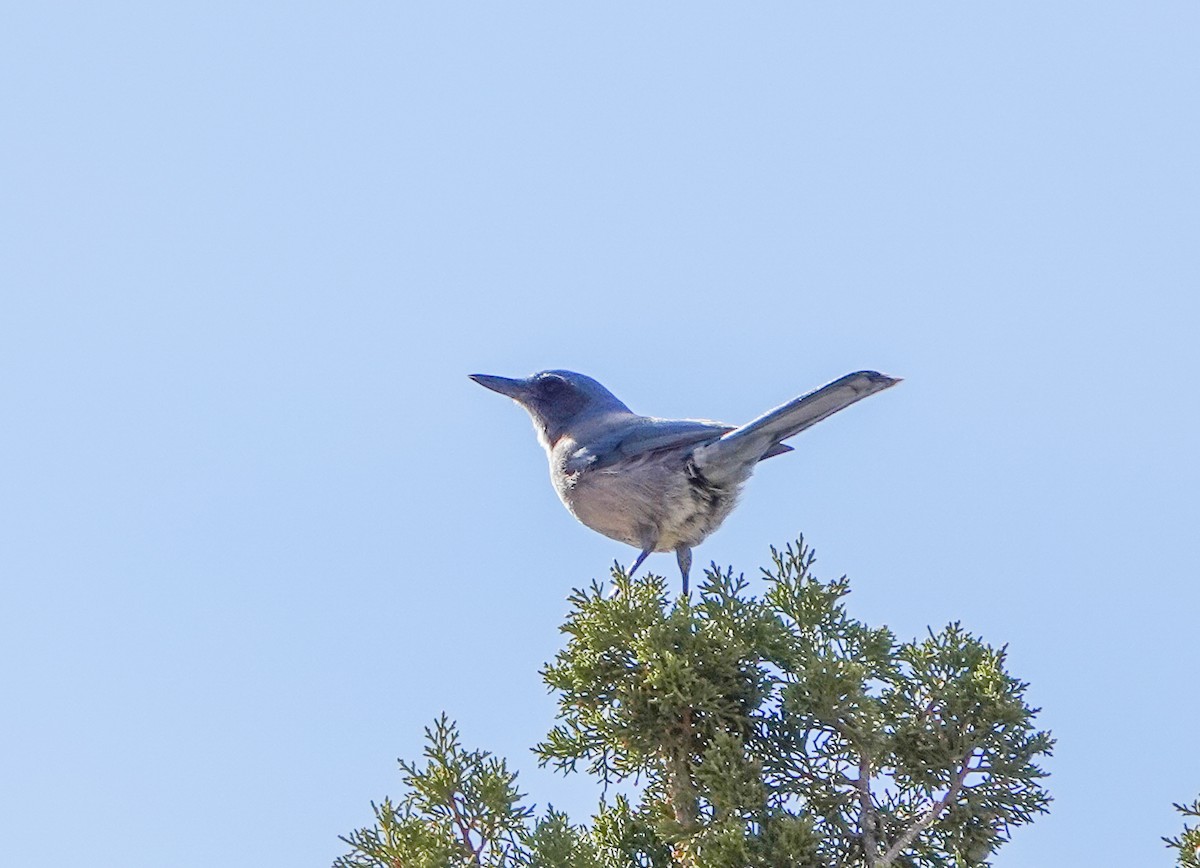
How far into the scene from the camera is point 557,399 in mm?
8562

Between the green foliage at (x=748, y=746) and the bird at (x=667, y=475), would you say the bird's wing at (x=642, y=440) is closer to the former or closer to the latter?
the bird at (x=667, y=475)

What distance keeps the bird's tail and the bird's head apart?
1324mm

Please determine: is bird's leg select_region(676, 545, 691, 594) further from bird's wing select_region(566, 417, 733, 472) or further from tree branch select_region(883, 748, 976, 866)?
tree branch select_region(883, 748, 976, 866)

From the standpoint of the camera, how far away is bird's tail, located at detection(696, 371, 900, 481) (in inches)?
251

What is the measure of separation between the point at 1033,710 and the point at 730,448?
276 centimetres

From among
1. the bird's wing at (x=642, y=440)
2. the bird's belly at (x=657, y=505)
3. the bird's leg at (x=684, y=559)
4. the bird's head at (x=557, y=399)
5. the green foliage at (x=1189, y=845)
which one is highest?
the bird's head at (x=557, y=399)

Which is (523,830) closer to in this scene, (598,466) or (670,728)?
(670,728)

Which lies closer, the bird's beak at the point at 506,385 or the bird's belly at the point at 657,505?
the bird's belly at the point at 657,505

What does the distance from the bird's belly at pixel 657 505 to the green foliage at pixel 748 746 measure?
239cm

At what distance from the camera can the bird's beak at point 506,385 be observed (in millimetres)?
8680

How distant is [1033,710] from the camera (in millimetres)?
4504

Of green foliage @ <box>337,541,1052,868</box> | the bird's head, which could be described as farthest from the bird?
green foliage @ <box>337,541,1052,868</box>

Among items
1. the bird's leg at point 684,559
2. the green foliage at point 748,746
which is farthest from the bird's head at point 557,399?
the green foliage at point 748,746

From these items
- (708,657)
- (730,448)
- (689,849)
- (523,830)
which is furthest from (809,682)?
(730,448)
